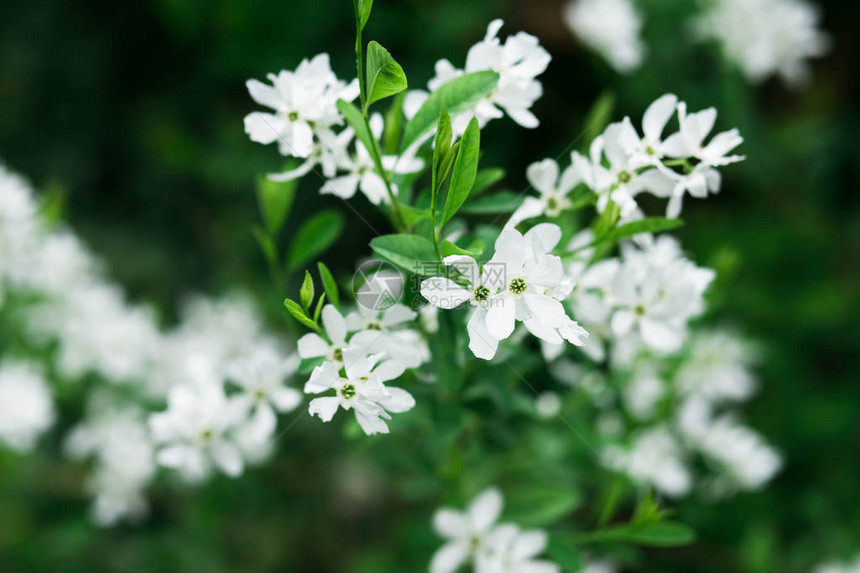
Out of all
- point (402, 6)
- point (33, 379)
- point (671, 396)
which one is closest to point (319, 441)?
point (33, 379)

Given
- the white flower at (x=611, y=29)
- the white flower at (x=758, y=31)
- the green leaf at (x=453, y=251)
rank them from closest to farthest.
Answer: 1. the green leaf at (x=453, y=251)
2. the white flower at (x=611, y=29)
3. the white flower at (x=758, y=31)

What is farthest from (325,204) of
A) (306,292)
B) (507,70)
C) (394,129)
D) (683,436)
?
(306,292)

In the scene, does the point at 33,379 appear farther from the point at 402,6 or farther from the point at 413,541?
the point at 402,6

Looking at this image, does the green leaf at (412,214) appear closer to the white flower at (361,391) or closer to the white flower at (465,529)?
the white flower at (361,391)

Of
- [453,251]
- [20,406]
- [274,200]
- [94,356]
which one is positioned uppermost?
[94,356]

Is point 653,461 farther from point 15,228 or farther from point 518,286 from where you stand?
point 15,228

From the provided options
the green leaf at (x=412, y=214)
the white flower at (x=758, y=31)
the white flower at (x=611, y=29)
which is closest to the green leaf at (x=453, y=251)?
the green leaf at (x=412, y=214)
